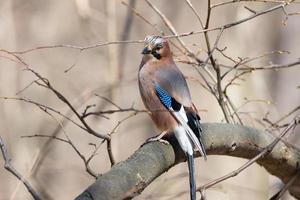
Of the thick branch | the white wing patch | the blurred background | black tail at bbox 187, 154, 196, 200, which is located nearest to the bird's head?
the white wing patch

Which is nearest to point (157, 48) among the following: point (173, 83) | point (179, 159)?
point (173, 83)

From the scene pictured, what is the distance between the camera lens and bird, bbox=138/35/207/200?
3.70 metres

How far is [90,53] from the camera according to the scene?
27.3 feet

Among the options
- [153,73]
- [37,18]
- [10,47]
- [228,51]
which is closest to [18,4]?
[37,18]

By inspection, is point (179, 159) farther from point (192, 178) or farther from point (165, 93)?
point (165, 93)

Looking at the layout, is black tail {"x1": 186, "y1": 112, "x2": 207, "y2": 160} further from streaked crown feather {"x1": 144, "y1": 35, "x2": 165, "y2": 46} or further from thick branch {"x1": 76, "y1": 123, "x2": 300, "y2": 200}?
streaked crown feather {"x1": 144, "y1": 35, "x2": 165, "y2": 46}

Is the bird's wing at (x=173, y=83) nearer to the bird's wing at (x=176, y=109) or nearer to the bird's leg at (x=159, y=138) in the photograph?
the bird's wing at (x=176, y=109)

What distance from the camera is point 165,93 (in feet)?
12.7

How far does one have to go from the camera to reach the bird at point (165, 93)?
146 inches

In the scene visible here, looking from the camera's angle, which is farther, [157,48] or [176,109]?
[157,48]

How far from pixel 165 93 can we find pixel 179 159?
25.4 inches

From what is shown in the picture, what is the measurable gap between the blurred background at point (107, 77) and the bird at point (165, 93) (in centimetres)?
246

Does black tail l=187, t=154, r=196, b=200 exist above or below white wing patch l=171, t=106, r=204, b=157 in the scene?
below

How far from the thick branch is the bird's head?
665 mm
